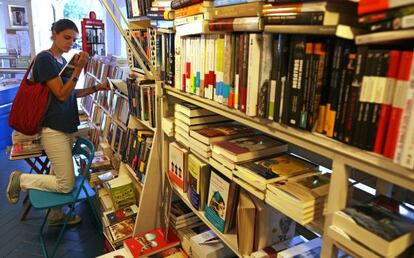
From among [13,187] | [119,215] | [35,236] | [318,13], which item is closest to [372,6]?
[318,13]

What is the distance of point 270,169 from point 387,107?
518 millimetres

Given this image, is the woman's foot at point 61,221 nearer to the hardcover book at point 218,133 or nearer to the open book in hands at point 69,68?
the open book in hands at point 69,68

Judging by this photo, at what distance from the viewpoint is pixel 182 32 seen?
4.76 feet

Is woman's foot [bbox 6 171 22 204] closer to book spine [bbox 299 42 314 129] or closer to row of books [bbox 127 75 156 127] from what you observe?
row of books [bbox 127 75 156 127]

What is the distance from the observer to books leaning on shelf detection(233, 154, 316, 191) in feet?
3.55

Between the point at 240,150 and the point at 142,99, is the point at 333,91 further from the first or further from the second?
the point at 142,99

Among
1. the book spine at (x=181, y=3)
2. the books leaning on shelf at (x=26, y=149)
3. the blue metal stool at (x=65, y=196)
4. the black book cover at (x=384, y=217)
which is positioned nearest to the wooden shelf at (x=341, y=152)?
the black book cover at (x=384, y=217)

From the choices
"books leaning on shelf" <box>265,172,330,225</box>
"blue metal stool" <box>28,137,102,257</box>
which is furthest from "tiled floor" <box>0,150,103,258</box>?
"books leaning on shelf" <box>265,172,330,225</box>

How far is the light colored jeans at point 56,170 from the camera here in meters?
2.33

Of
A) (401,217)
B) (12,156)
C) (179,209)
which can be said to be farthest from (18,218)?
(401,217)

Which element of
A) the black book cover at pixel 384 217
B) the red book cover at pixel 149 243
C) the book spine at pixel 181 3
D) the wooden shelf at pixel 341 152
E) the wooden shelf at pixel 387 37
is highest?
the book spine at pixel 181 3

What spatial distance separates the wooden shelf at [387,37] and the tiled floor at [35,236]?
2.41 metres

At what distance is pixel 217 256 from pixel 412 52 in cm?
124

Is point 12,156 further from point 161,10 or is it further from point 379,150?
point 379,150
